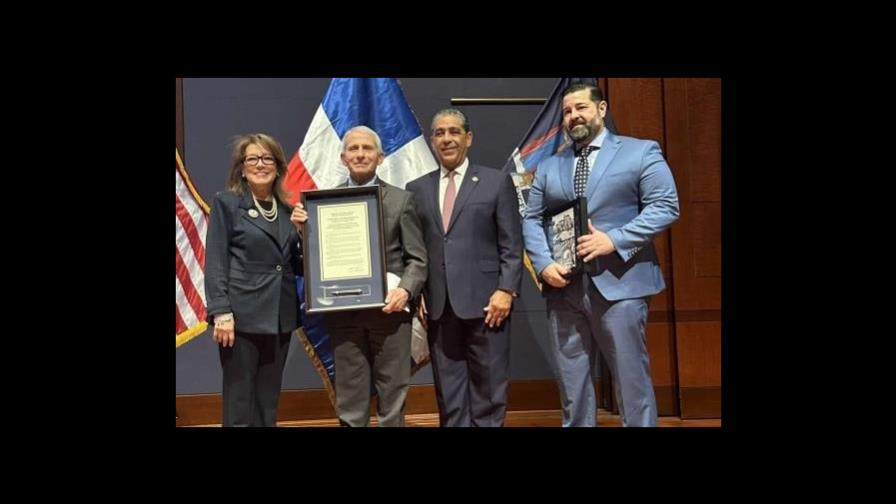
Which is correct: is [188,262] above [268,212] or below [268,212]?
below

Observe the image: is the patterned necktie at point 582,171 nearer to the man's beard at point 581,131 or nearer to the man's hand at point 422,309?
the man's beard at point 581,131

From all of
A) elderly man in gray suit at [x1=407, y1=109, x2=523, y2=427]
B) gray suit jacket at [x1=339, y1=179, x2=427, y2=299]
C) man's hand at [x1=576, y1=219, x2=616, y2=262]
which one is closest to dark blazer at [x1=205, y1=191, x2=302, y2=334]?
gray suit jacket at [x1=339, y1=179, x2=427, y2=299]

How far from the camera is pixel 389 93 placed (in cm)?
408

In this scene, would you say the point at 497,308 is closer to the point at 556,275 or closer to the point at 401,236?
the point at 556,275

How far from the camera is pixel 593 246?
297 cm

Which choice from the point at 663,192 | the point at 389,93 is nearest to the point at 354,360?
the point at 663,192

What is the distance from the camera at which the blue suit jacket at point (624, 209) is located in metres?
3.00

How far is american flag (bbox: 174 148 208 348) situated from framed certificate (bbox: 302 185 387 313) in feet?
4.10

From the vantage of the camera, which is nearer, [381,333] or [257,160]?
[381,333]

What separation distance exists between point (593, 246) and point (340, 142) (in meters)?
1.73

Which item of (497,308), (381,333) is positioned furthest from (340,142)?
(497,308)

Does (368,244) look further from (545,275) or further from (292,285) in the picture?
(545,275)

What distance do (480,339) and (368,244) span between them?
61 cm

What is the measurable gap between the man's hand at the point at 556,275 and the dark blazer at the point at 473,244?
0.39 feet
